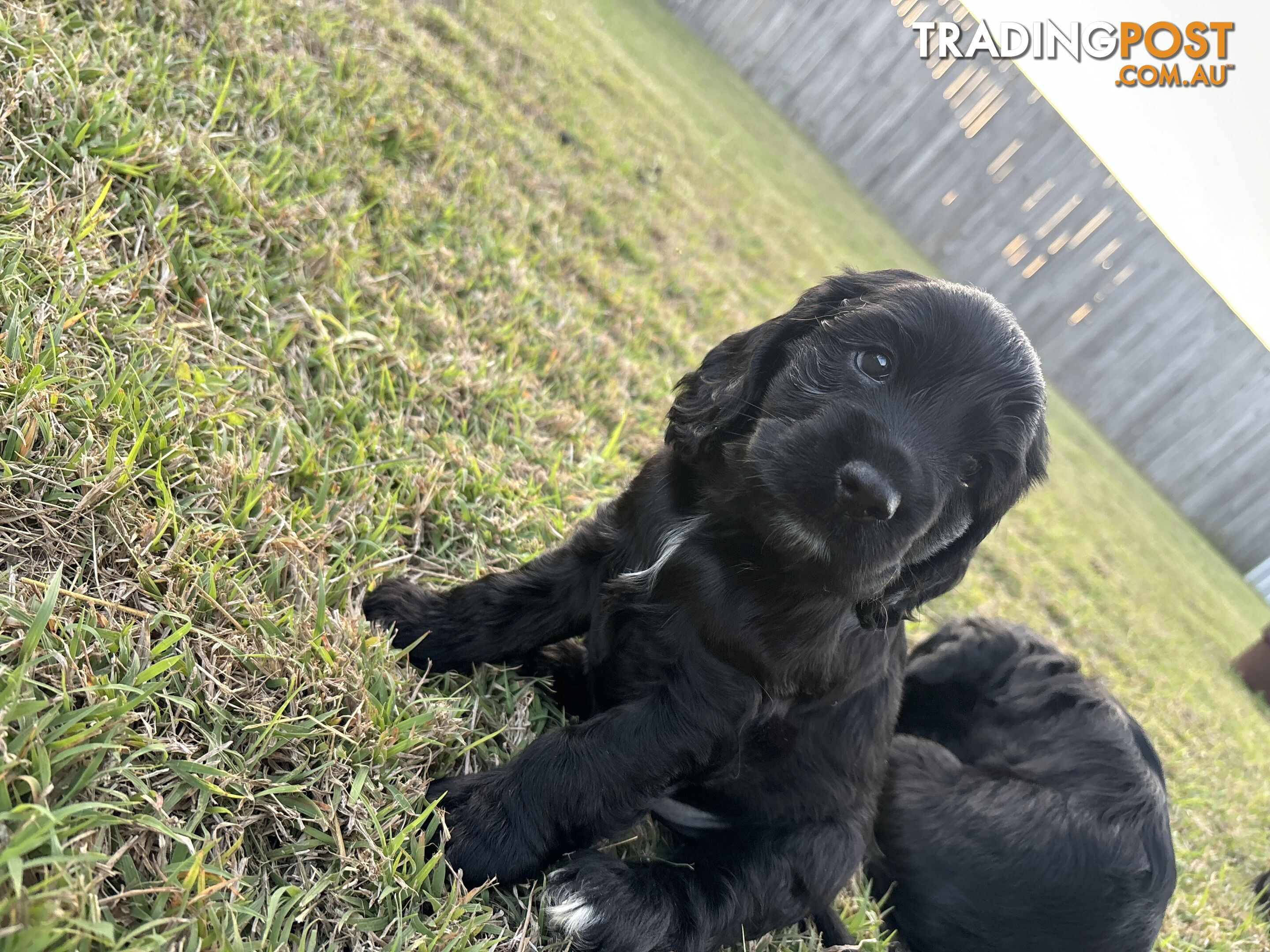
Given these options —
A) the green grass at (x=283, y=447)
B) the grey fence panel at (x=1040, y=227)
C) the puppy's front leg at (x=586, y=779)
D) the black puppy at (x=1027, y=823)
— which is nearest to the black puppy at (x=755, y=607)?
the puppy's front leg at (x=586, y=779)

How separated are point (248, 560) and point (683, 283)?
13.6 ft

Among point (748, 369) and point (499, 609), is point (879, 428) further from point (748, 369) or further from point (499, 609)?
point (499, 609)

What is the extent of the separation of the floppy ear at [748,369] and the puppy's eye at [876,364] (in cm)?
15

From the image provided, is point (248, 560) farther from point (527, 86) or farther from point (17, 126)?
point (527, 86)

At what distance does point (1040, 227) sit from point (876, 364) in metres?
14.9

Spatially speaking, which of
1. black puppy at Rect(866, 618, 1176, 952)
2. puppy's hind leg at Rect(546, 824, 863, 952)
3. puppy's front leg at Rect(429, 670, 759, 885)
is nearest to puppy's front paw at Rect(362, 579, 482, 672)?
puppy's front leg at Rect(429, 670, 759, 885)

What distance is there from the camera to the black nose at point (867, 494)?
1.58 meters

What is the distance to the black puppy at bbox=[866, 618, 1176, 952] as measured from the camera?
2.19 m

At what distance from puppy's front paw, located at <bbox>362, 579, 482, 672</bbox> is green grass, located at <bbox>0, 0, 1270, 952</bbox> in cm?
8

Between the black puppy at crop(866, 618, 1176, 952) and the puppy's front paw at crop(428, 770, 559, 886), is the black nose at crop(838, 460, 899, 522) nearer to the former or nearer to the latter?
the puppy's front paw at crop(428, 770, 559, 886)

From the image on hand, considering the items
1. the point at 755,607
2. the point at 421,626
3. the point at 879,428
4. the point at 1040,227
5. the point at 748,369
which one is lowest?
the point at 421,626

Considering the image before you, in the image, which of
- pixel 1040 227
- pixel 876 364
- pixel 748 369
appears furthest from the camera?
pixel 1040 227

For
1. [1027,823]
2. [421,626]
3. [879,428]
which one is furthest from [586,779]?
[1027,823]

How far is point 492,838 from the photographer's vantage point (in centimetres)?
168
